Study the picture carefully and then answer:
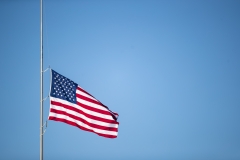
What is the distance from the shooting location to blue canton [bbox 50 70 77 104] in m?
15.1

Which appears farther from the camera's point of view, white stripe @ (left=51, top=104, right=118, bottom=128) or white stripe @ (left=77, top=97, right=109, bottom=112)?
white stripe @ (left=77, top=97, right=109, bottom=112)

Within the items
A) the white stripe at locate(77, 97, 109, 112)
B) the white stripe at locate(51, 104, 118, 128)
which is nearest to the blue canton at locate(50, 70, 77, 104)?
the white stripe at locate(77, 97, 109, 112)

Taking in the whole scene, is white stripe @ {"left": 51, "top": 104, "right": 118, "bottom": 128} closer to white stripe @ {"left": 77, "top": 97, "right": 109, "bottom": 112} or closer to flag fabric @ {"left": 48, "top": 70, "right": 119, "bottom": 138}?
flag fabric @ {"left": 48, "top": 70, "right": 119, "bottom": 138}

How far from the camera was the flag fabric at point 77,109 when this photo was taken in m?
15.1

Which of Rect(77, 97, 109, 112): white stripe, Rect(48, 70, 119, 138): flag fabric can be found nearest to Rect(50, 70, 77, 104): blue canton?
Rect(48, 70, 119, 138): flag fabric

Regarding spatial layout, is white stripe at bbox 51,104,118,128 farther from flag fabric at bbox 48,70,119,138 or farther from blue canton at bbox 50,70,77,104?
blue canton at bbox 50,70,77,104

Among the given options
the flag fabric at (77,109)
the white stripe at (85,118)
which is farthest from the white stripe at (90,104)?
the white stripe at (85,118)

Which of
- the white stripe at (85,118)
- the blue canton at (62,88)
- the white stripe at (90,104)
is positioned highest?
the blue canton at (62,88)

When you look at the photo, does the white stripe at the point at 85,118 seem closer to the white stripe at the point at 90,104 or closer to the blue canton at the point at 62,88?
the blue canton at the point at 62,88

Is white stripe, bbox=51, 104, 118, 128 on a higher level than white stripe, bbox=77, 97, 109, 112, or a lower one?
lower

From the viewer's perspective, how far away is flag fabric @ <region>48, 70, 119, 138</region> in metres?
15.1

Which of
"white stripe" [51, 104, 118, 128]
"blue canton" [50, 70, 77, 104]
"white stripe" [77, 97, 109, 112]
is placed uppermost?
"blue canton" [50, 70, 77, 104]

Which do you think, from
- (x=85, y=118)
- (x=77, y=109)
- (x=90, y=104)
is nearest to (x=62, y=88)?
(x=77, y=109)

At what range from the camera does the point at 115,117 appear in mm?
16047
